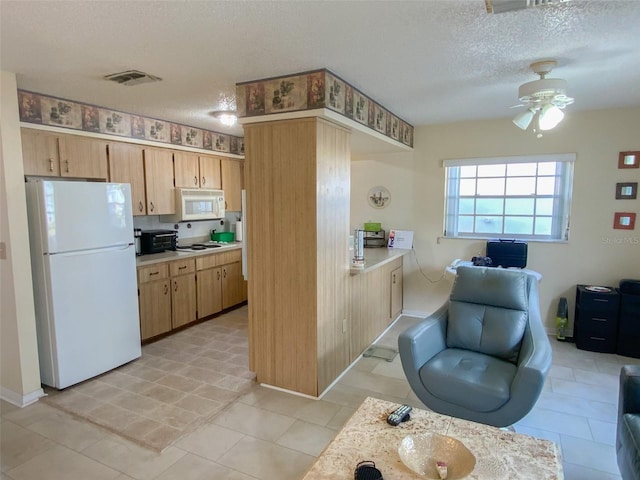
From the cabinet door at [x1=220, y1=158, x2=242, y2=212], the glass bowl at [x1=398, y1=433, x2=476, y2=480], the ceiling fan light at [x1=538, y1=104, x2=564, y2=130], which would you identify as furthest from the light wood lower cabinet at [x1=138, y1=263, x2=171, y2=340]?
the ceiling fan light at [x1=538, y1=104, x2=564, y2=130]

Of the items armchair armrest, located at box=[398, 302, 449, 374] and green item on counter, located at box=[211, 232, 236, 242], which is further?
green item on counter, located at box=[211, 232, 236, 242]

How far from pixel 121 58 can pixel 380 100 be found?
7.15ft

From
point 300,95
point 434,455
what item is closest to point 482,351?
point 434,455

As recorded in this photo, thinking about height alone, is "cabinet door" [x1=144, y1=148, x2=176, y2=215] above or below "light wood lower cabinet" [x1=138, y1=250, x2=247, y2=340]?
above

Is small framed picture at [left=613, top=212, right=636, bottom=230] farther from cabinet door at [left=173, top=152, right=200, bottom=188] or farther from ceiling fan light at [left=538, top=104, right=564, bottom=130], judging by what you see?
cabinet door at [left=173, top=152, right=200, bottom=188]

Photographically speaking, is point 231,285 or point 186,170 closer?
point 186,170

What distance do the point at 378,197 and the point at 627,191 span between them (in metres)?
2.73

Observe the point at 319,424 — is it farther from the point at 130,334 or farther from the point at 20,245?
the point at 20,245

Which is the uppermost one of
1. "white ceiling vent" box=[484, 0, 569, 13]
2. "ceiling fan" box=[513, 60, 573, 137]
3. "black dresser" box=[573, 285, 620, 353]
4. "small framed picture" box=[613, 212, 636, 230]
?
"white ceiling vent" box=[484, 0, 569, 13]

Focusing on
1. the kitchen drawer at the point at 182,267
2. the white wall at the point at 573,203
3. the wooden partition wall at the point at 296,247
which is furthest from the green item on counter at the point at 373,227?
the kitchen drawer at the point at 182,267

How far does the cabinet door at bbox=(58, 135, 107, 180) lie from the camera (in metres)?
3.53

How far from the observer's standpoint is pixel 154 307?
13.6 ft

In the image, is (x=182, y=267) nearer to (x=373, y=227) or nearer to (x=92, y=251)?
(x=92, y=251)

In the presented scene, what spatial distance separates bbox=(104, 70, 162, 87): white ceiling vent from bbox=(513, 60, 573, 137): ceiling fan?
278cm
